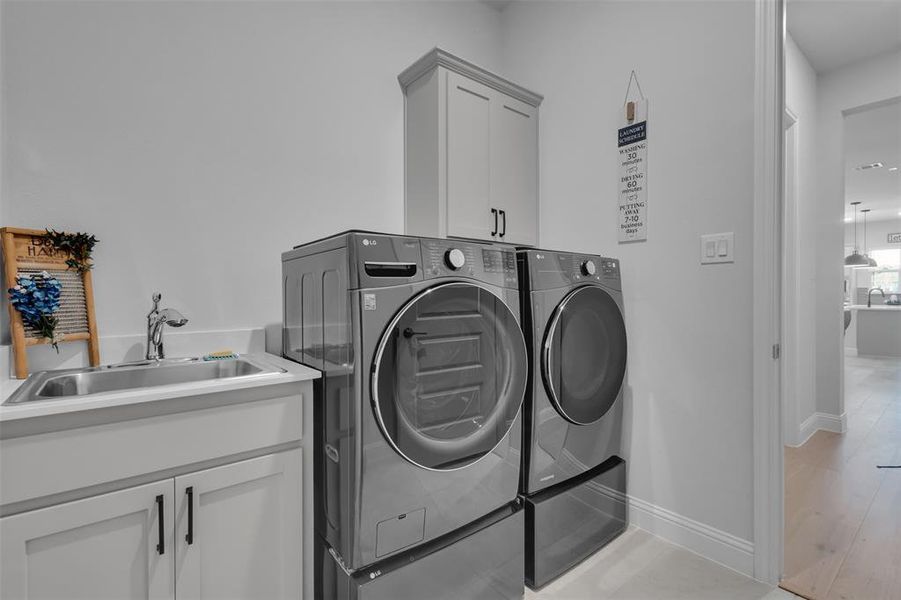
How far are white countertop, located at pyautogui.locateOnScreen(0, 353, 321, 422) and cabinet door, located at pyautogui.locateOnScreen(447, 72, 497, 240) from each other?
1.07m

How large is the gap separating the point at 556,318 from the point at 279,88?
62.7 inches

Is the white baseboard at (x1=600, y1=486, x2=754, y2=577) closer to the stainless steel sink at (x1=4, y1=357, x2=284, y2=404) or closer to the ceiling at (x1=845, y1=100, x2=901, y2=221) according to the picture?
the stainless steel sink at (x1=4, y1=357, x2=284, y2=404)

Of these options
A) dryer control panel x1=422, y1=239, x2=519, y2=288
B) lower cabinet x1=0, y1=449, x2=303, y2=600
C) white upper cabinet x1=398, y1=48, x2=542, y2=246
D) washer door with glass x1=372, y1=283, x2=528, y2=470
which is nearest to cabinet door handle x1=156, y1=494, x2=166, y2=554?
lower cabinet x1=0, y1=449, x2=303, y2=600

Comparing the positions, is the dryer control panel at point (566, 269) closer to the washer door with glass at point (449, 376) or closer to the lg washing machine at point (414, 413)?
the lg washing machine at point (414, 413)

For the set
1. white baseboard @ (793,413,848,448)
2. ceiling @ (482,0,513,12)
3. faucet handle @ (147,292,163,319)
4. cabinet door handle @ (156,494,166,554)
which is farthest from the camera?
white baseboard @ (793,413,848,448)

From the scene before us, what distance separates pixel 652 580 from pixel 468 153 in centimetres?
197

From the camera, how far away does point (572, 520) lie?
1665 millimetres

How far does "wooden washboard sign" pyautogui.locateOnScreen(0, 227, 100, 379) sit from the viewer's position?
1.30 m

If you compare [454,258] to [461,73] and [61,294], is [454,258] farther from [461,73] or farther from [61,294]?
[61,294]

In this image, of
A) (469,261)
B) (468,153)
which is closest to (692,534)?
(469,261)

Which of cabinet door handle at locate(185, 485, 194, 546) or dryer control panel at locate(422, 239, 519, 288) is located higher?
dryer control panel at locate(422, 239, 519, 288)

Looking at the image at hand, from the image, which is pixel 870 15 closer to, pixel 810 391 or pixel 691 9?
pixel 691 9

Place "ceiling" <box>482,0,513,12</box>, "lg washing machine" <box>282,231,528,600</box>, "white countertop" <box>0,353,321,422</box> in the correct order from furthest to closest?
"ceiling" <box>482,0,513,12</box> < "lg washing machine" <box>282,231,528,600</box> < "white countertop" <box>0,353,321,422</box>

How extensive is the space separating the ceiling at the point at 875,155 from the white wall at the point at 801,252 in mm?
592
